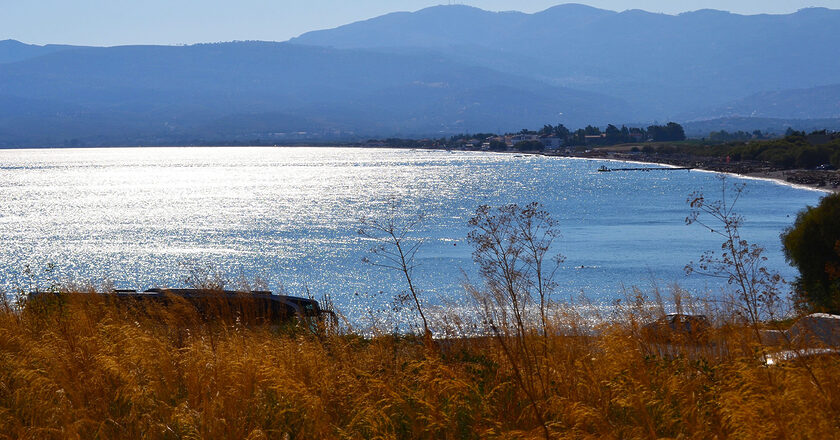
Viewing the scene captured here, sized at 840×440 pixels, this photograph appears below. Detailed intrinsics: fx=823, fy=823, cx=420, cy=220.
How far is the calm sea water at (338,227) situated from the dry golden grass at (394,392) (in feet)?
16.0

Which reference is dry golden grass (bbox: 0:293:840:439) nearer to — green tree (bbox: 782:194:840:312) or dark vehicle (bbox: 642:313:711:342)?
dark vehicle (bbox: 642:313:711:342)

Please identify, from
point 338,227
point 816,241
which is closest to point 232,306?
point 816,241

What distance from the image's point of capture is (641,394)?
6363 millimetres

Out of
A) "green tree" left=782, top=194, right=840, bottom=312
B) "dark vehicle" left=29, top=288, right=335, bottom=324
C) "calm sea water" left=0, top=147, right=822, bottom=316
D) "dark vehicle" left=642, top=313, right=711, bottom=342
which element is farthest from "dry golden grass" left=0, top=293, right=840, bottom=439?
"green tree" left=782, top=194, right=840, bottom=312

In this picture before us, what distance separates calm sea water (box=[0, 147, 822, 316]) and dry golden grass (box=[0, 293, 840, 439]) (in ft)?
16.0

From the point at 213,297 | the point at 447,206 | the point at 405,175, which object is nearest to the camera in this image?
the point at 213,297

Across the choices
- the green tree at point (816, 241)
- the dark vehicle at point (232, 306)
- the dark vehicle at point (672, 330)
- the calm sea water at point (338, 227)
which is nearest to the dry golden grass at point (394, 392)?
the dark vehicle at point (672, 330)

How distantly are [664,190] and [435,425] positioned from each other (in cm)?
11242

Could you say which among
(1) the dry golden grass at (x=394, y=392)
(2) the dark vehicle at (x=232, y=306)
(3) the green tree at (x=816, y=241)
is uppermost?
(1) the dry golden grass at (x=394, y=392)

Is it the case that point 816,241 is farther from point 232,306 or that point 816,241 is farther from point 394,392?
point 394,392

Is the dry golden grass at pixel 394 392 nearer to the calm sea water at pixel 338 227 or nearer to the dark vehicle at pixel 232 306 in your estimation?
the dark vehicle at pixel 232 306

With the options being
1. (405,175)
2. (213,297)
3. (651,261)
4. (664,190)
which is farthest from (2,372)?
(405,175)

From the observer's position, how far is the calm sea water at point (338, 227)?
155ft

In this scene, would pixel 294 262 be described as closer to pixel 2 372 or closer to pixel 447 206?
pixel 447 206
